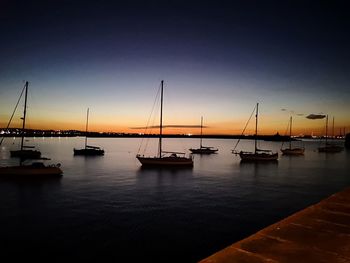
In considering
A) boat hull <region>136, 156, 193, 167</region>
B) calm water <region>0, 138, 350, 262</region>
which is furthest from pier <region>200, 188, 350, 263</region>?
boat hull <region>136, 156, 193, 167</region>

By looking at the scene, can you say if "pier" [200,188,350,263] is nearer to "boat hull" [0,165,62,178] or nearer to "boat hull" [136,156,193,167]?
"boat hull" [0,165,62,178]

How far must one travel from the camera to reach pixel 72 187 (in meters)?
38.6

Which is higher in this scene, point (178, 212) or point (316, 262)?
point (316, 262)

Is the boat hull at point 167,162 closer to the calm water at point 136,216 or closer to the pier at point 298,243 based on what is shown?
the calm water at point 136,216

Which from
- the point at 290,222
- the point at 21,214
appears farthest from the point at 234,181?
the point at 290,222

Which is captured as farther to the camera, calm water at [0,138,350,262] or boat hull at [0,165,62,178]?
boat hull at [0,165,62,178]

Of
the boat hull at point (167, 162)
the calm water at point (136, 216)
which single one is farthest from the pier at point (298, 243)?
the boat hull at point (167, 162)

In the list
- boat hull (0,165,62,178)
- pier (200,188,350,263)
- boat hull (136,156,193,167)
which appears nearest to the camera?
pier (200,188,350,263)

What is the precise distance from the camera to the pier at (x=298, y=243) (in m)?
4.23

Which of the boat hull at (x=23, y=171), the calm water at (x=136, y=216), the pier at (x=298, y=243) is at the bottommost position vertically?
the calm water at (x=136, y=216)

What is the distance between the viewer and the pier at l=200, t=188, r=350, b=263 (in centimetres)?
423

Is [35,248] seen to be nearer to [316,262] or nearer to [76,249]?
[76,249]

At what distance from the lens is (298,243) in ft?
16.0

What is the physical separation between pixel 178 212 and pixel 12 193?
21.8 meters
